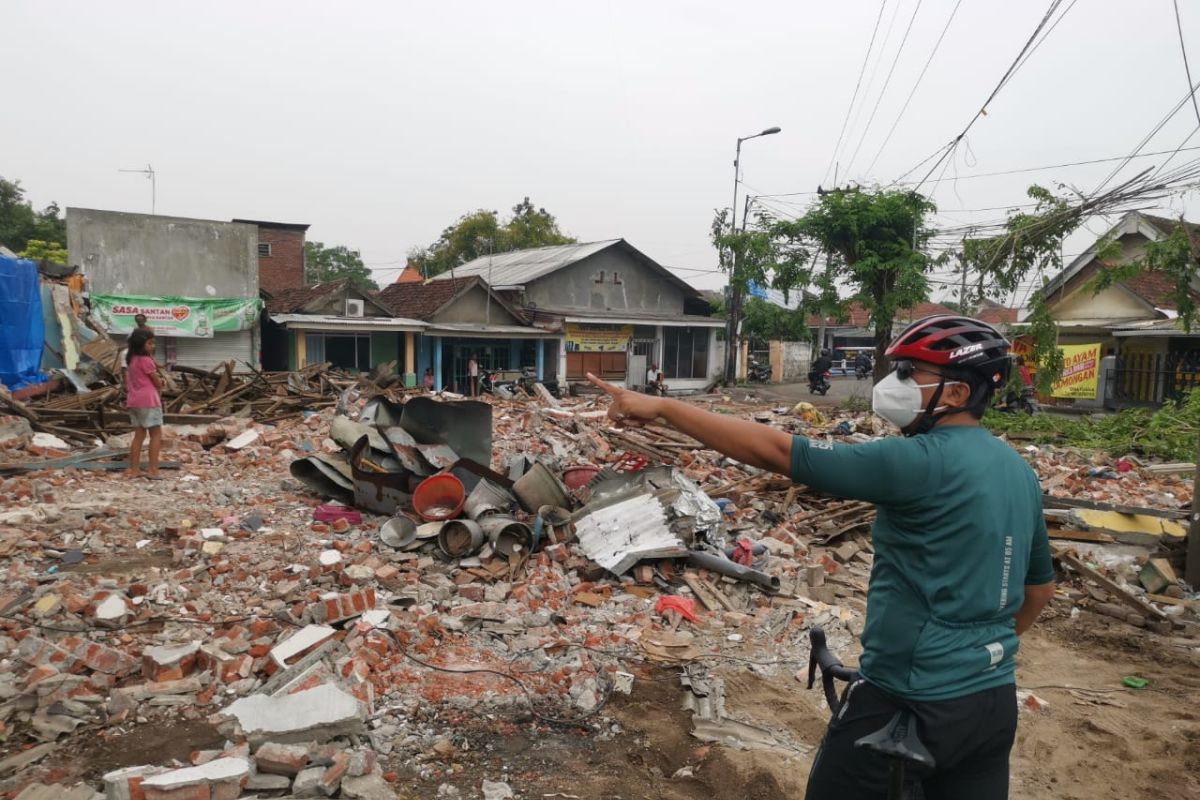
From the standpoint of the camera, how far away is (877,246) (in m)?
21.7

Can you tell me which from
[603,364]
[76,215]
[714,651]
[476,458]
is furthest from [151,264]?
[714,651]

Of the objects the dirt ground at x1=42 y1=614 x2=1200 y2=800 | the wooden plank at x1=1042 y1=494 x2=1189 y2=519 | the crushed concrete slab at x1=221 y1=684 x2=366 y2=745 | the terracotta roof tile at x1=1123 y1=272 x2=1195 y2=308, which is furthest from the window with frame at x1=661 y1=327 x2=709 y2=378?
the crushed concrete slab at x1=221 y1=684 x2=366 y2=745

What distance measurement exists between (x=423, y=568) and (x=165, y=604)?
183 centimetres

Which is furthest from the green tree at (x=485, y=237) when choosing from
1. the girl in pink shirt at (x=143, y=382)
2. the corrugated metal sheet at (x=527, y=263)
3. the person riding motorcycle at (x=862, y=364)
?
the girl in pink shirt at (x=143, y=382)

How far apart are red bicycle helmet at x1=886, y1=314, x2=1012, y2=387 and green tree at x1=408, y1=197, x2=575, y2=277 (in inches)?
1459

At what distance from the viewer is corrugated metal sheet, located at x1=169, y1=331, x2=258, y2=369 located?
19250 millimetres

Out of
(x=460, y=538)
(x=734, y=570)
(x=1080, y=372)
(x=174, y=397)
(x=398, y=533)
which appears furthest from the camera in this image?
(x=1080, y=372)

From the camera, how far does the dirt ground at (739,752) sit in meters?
3.39

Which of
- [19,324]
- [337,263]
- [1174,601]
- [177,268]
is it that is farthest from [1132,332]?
[337,263]

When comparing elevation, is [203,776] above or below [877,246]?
below

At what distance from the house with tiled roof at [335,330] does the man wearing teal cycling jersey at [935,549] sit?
20608 mm

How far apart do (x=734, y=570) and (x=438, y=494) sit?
2.72 metres

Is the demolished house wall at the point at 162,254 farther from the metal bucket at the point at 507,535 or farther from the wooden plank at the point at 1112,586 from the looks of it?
the wooden plank at the point at 1112,586

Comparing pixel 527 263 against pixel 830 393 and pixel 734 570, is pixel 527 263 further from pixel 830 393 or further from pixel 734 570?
pixel 734 570
